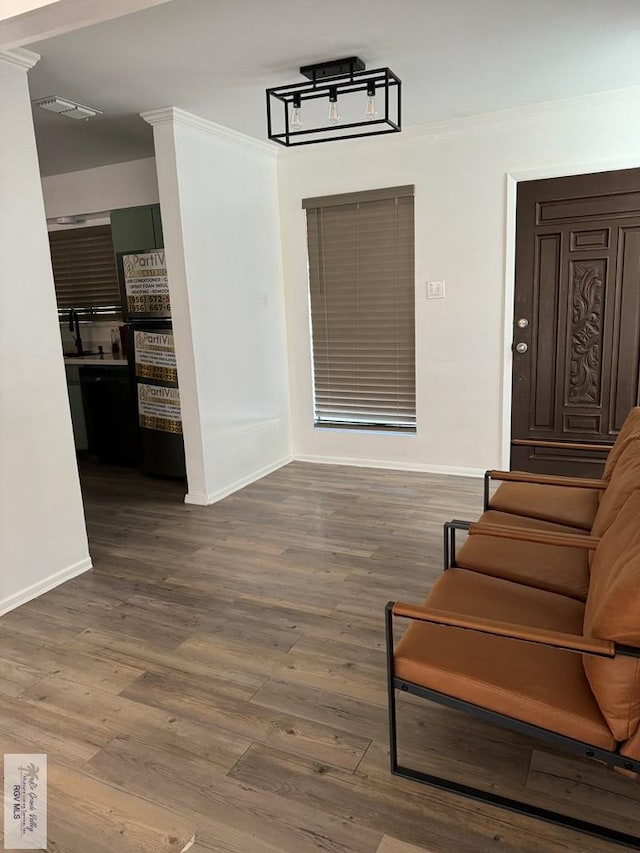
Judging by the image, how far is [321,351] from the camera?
514 centimetres

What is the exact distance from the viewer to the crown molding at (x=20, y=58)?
269 centimetres

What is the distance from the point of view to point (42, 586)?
3.07 meters

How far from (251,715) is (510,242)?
3508 mm

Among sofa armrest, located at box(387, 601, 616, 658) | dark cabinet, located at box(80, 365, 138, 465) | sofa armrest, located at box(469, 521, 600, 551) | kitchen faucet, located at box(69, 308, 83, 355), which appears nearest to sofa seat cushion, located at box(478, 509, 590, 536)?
sofa armrest, located at box(469, 521, 600, 551)

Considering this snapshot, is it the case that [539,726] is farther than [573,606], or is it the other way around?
[573,606]

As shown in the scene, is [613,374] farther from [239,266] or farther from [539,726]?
[539,726]

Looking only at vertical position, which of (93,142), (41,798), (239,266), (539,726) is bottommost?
(41,798)

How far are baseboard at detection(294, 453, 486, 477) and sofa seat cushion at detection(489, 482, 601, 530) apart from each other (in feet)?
5.36

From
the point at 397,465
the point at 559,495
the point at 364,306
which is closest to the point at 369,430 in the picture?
the point at 397,465

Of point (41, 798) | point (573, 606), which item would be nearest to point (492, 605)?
point (573, 606)

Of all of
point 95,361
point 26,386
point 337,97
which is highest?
point 337,97

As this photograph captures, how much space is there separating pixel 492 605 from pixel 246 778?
3.01 ft

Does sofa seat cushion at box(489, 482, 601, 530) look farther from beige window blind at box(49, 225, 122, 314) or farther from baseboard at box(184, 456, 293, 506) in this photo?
beige window blind at box(49, 225, 122, 314)
